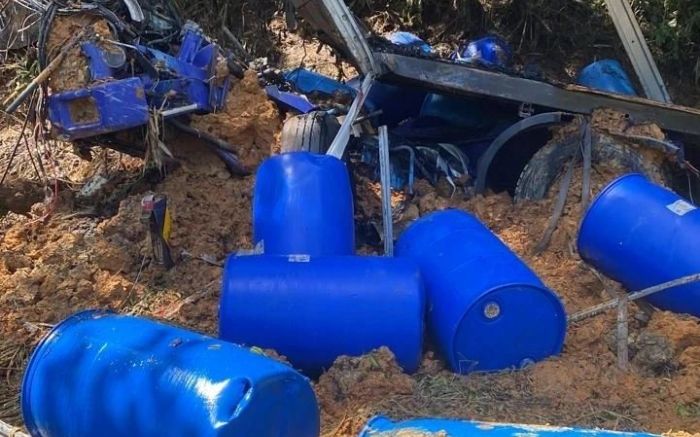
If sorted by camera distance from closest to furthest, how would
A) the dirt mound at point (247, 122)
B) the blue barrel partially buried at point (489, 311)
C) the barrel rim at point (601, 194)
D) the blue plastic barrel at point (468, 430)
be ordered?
the blue plastic barrel at point (468, 430) → the blue barrel partially buried at point (489, 311) → the barrel rim at point (601, 194) → the dirt mound at point (247, 122)

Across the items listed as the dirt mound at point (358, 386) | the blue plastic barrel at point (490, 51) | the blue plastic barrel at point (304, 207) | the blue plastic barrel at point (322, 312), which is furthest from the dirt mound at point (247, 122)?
the dirt mound at point (358, 386)

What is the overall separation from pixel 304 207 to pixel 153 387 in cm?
157

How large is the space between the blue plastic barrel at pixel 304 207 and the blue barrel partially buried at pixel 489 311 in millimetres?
593

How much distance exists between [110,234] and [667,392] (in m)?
2.88

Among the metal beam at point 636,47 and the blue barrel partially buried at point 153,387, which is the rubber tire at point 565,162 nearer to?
the metal beam at point 636,47

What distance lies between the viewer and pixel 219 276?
14.4 feet

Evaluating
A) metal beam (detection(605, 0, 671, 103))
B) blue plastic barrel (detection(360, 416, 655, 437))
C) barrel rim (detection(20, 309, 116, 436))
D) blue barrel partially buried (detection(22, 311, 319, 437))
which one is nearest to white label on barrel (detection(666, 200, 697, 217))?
blue plastic barrel (detection(360, 416, 655, 437))

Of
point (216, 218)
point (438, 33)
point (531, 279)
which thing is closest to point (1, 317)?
point (216, 218)

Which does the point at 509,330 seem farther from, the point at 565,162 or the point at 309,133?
the point at 309,133

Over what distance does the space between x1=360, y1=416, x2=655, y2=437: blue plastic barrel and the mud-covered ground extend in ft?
1.57

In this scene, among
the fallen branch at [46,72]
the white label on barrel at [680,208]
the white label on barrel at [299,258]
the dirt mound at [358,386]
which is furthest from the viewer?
the fallen branch at [46,72]

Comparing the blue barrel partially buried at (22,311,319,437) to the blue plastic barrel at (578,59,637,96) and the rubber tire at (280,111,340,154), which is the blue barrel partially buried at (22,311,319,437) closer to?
the rubber tire at (280,111,340,154)

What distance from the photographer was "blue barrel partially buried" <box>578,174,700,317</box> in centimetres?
363

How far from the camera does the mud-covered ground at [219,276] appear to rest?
3.25 m
